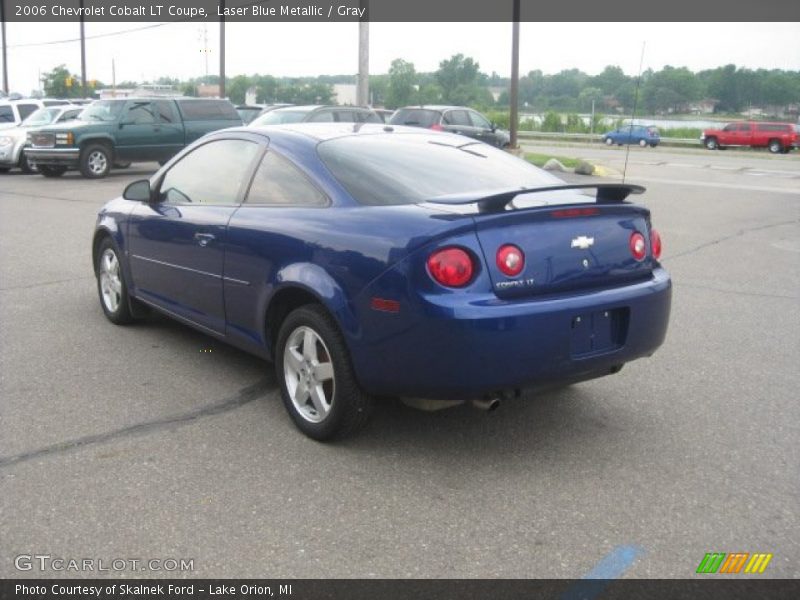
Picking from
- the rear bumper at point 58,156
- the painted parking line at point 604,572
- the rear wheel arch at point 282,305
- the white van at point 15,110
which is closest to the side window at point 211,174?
the rear wheel arch at point 282,305

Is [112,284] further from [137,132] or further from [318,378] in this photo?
[137,132]

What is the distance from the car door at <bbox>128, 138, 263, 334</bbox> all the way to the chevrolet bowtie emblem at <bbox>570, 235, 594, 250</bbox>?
2.00 metres

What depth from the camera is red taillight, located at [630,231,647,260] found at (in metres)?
4.23

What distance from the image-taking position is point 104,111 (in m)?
20.3

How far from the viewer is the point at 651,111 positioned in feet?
26.7

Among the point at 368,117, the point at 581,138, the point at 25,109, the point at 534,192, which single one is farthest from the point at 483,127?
the point at 581,138

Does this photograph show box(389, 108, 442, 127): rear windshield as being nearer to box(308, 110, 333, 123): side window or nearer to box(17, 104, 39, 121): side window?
box(308, 110, 333, 123): side window

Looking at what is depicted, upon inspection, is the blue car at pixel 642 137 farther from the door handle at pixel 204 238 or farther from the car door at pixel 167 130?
the door handle at pixel 204 238

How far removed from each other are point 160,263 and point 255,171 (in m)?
1.08

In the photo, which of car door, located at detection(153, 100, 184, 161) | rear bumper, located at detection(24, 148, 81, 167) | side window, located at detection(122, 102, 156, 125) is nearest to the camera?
rear bumper, located at detection(24, 148, 81, 167)
